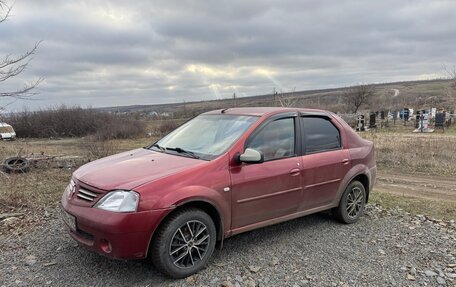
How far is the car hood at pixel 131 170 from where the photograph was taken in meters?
3.68

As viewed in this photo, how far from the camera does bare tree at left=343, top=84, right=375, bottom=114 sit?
5353 centimetres

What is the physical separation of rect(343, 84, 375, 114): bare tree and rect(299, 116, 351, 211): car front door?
5118cm

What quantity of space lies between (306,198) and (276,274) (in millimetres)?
1214

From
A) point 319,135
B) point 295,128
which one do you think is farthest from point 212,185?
point 319,135

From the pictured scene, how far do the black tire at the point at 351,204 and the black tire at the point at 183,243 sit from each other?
2230 millimetres

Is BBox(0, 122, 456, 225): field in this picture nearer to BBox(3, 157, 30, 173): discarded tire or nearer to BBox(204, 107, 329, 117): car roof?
BBox(3, 157, 30, 173): discarded tire

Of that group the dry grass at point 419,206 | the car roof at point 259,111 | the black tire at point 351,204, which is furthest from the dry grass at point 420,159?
the car roof at point 259,111

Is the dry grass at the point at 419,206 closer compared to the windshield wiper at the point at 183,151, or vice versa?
the windshield wiper at the point at 183,151

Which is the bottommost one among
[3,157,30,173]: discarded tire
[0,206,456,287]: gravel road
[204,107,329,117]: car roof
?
[0,206,456,287]: gravel road

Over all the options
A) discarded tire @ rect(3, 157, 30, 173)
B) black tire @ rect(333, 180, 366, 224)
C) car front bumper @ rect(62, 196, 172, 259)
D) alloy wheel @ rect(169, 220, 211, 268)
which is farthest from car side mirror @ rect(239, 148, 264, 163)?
discarded tire @ rect(3, 157, 30, 173)

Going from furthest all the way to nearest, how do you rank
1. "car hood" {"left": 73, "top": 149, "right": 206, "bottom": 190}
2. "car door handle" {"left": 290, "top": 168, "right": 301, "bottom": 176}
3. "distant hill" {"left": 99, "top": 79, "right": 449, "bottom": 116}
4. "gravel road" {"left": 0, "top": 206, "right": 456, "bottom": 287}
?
"distant hill" {"left": 99, "top": 79, "right": 449, "bottom": 116}
"car door handle" {"left": 290, "top": 168, "right": 301, "bottom": 176}
"gravel road" {"left": 0, "top": 206, "right": 456, "bottom": 287}
"car hood" {"left": 73, "top": 149, "right": 206, "bottom": 190}

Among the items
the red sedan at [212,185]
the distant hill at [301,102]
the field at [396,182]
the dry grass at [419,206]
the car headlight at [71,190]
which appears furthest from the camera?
the distant hill at [301,102]

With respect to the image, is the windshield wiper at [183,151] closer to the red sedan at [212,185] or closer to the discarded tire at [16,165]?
the red sedan at [212,185]

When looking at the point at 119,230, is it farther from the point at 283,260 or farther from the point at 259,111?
the point at 259,111
